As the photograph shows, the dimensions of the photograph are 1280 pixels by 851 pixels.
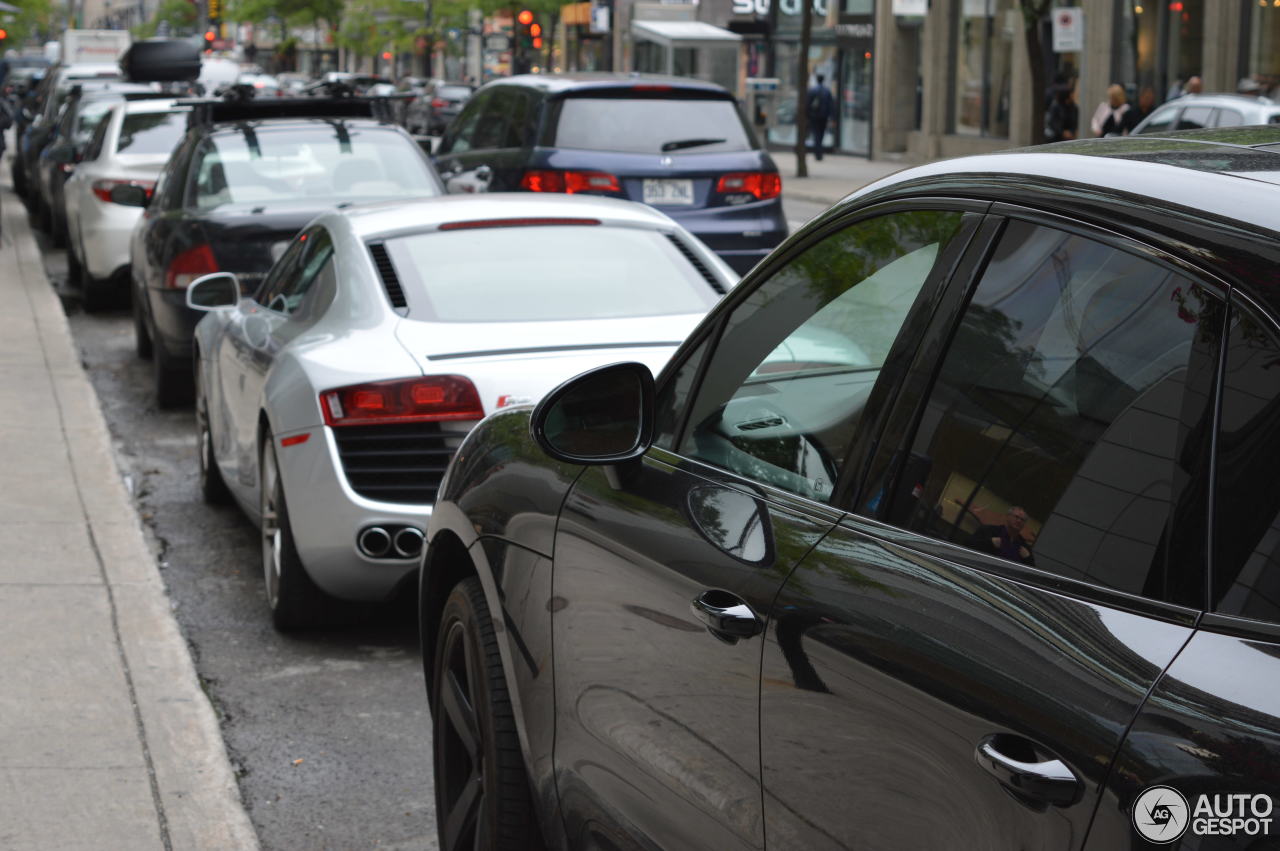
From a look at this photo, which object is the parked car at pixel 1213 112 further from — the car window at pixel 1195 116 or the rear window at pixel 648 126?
the rear window at pixel 648 126

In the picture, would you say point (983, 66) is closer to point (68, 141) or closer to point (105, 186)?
point (68, 141)

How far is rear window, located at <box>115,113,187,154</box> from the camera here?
1590 centimetres

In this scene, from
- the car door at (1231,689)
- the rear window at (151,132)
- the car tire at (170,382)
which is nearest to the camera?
the car door at (1231,689)

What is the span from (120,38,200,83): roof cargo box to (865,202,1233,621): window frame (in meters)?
29.4

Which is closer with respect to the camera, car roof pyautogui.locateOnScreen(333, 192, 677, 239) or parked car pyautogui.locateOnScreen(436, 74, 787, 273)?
car roof pyautogui.locateOnScreen(333, 192, 677, 239)

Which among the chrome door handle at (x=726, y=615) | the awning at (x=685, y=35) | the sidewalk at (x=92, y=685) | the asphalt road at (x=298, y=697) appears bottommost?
the asphalt road at (x=298, y=697)

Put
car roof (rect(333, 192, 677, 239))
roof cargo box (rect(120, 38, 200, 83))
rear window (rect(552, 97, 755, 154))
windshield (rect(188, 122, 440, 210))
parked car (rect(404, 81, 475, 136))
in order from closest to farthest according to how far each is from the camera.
A: car roof (rect(333, 192, 677, 239)) < windshield (rect(188, 122, 440, 210)) < rear window (rect(552, 97, 755, 154)) < roof cargo box (rect(120, 38, 200, 83)) < parked car (rect(404, 81, 475, 136))

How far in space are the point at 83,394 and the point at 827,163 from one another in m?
33.1

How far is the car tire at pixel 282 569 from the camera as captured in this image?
6.05 m

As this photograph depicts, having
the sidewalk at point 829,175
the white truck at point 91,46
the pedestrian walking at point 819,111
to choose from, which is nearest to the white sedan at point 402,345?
the sidewalk at point 829,175

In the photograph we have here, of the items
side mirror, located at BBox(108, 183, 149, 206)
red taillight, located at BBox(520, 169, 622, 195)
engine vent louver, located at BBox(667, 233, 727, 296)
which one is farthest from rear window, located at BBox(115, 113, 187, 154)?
engine vent louver, located at BBox(667, 233, 727, 296)

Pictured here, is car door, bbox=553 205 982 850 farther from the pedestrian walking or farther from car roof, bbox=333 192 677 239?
the pedestrian walking

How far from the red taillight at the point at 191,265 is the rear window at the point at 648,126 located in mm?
3884

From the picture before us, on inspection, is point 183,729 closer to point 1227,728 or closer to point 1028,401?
point 1028,401
